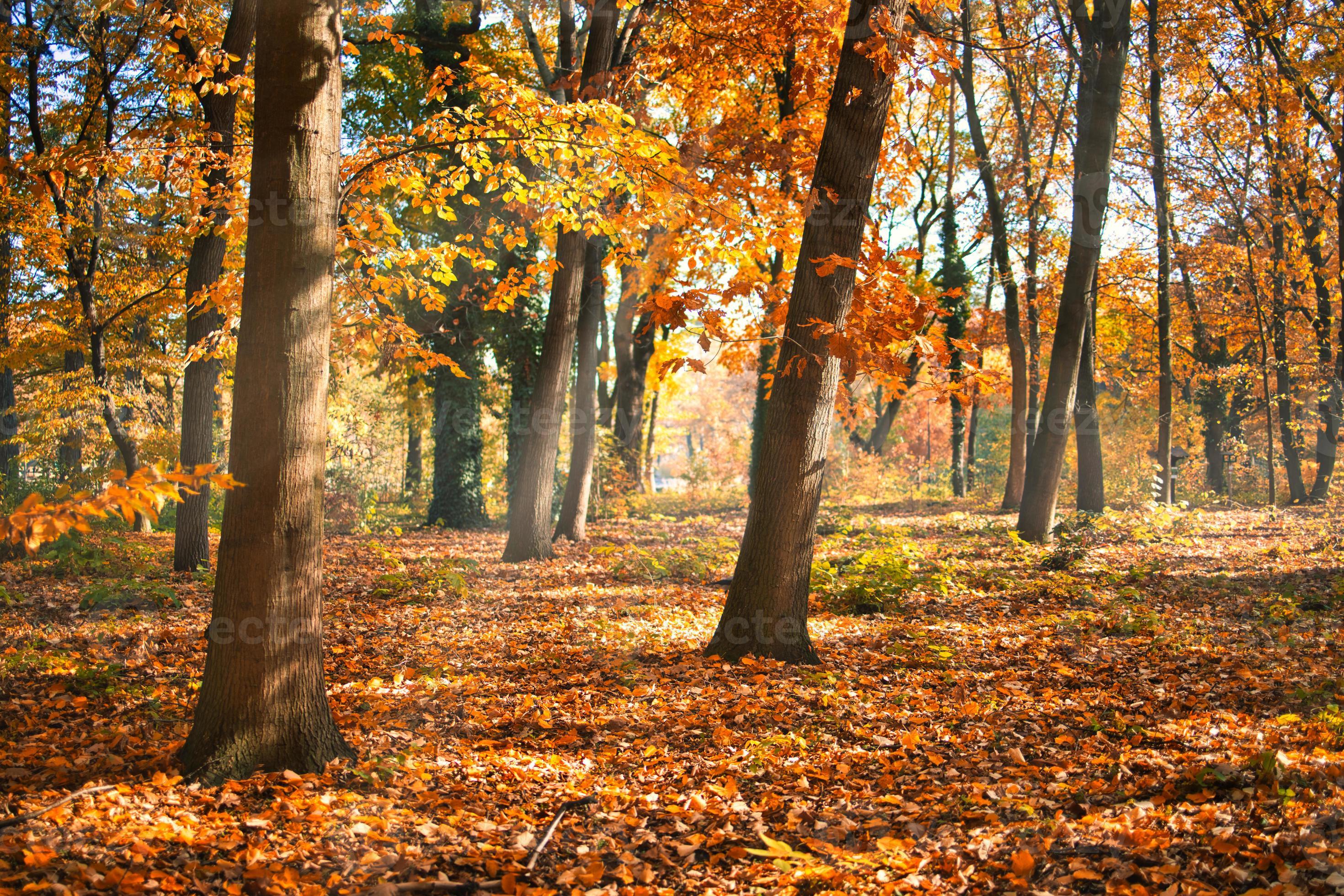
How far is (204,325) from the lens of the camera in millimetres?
8961

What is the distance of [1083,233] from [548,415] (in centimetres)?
761

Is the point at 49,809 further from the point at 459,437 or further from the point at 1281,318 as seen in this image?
the point at 1281,318

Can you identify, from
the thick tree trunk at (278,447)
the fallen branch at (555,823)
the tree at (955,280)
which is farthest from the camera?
the tree at (955,280)

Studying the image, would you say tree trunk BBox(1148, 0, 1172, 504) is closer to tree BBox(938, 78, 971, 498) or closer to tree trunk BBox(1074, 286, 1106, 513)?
tree trunk BBox(1074, 286, 1106, 513)

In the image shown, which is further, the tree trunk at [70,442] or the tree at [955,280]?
the tree at [955,280]

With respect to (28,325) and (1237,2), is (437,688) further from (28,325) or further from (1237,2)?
(1237,2)

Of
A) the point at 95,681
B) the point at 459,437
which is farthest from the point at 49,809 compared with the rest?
the point at 459,437

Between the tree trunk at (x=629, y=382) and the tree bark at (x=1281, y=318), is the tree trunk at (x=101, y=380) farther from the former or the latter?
the tree bark at (x=1281, y=318)

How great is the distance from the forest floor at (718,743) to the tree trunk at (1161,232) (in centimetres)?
787

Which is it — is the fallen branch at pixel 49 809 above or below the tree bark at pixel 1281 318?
below

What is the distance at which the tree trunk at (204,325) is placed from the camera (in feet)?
26.9

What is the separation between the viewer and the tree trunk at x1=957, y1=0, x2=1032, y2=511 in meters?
14.4

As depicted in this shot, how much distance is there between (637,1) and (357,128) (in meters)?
9.40

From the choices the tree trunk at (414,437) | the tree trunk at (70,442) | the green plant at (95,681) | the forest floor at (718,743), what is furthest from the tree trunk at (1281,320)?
the tree trunk at (70,442)
